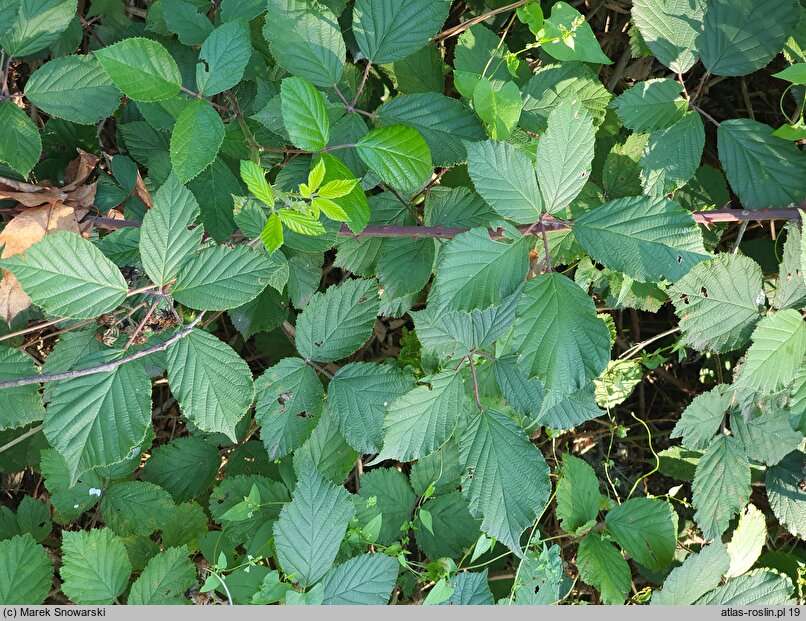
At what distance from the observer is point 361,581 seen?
1.54 metres

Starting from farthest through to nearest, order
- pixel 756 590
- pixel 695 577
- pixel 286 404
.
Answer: pixel 756 590 → pixel 695 577 → pixel 286 404

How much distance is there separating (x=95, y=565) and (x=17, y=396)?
49cm

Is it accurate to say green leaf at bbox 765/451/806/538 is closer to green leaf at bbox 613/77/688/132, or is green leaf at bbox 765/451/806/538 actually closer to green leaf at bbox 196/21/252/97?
green leaf at bbox 613/77/688/132

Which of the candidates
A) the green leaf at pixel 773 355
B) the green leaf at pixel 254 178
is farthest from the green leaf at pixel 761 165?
the green leaf at pixel 254 178

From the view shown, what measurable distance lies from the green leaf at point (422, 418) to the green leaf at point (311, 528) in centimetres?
18

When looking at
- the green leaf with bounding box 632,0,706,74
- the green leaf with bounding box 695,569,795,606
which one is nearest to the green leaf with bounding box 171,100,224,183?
the green leaf with bounding box 632,0,706,74

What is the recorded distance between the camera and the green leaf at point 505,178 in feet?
4.22

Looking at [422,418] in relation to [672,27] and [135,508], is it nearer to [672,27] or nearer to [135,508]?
[135,508]

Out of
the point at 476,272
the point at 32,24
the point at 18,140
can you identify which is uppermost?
the point at 32,24

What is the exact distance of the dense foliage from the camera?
51.1 inches

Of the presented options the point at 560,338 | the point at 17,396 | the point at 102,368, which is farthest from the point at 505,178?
the point at 17,396

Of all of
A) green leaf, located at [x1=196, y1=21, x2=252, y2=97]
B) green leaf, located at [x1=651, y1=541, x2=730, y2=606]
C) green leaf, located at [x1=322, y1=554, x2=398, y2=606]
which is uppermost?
green leaf, located at [x1=196, y1=21, x2=252, y2=97]

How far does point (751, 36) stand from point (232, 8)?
1.27 m

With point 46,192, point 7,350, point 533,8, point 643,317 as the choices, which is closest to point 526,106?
point 533,8
